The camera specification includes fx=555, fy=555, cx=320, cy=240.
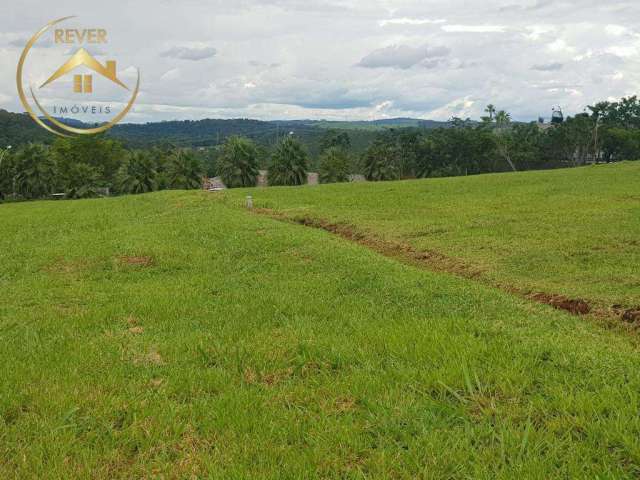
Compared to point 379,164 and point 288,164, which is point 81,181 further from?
point 379,164

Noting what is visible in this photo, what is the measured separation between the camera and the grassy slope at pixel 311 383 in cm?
356

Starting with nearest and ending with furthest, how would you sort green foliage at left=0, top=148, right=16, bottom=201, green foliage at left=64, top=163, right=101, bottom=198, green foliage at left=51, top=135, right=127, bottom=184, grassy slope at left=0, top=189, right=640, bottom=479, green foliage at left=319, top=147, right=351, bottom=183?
grassy slope at left=0, top=189, right=640, bottom=479 → green foliage at left=0, top=148, right=16, bottom=201 → green foliage at left=64, top=163, right=101, bottom=198 → green foliage at left=319, top=147, right=351, bottom=183 → green foliage at left=51, top=135, right=127, bottom=184

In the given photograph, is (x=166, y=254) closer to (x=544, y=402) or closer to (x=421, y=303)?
(x=421, y=303)

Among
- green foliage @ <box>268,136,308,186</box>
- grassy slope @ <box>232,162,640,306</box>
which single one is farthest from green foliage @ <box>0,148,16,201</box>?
grassy slope @ <box>232,162,640,306</box>

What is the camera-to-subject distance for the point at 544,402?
13.6ft

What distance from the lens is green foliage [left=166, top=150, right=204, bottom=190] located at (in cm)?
Answer: 5962

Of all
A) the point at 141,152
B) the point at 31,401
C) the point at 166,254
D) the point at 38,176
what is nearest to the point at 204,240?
the point at 166,254

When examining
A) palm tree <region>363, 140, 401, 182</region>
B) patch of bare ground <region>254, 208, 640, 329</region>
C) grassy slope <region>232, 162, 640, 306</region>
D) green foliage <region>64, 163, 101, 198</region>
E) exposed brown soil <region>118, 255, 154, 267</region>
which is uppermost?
palm tree <region>363, 140, 401, 182</region>

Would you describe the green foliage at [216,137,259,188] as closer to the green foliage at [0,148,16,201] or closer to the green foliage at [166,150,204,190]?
the green foliage at [166,150,204,190]

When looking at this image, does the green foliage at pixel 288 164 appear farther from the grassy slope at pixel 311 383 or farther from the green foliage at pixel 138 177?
the grassy slope at pixel 311 383

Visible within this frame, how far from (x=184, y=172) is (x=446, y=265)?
5230 cm

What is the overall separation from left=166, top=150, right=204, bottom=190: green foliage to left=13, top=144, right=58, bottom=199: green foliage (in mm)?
14238

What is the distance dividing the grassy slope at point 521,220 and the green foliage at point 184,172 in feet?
104

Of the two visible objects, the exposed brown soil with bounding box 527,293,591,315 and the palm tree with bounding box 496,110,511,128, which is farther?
the palm tree with bounding box 496,110,511,128
